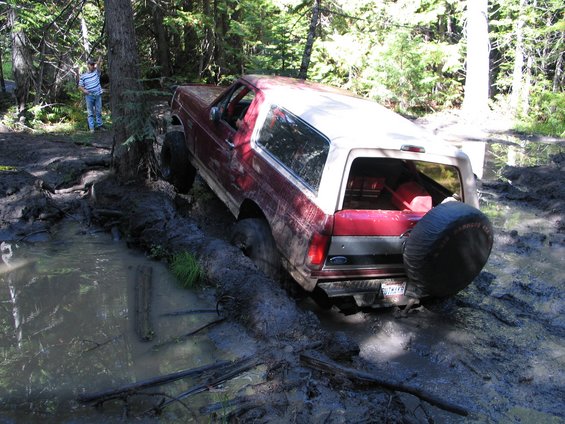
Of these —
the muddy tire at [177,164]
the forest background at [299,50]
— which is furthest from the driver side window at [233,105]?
the forest background at [299,50]

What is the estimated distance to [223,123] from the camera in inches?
257

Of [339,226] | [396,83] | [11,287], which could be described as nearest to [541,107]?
[396,83]

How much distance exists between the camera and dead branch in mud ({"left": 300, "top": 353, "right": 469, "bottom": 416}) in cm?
336

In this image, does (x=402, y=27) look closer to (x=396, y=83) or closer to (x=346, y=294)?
(x=396, y=83)

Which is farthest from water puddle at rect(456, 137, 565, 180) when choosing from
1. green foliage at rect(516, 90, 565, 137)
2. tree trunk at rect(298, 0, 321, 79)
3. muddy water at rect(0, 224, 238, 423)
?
muddy water at rect(0, 224, 238, 423)

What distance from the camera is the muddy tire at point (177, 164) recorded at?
7477 mm

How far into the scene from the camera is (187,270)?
17.9 feet

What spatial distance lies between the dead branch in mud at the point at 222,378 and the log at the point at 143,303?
1.00 meters

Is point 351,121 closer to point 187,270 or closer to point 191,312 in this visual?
point 187,270

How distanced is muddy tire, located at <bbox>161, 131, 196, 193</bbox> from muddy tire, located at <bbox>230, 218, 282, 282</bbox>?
2.47m

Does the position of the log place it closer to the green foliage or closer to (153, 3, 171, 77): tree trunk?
(153, 3, 171, 77): tree trunk

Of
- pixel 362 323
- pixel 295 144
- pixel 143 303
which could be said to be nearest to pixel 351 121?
pixel 295 144

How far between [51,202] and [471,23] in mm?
16633

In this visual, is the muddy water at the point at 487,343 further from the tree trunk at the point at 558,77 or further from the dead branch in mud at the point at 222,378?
the tree trunk at the point at 558,77
